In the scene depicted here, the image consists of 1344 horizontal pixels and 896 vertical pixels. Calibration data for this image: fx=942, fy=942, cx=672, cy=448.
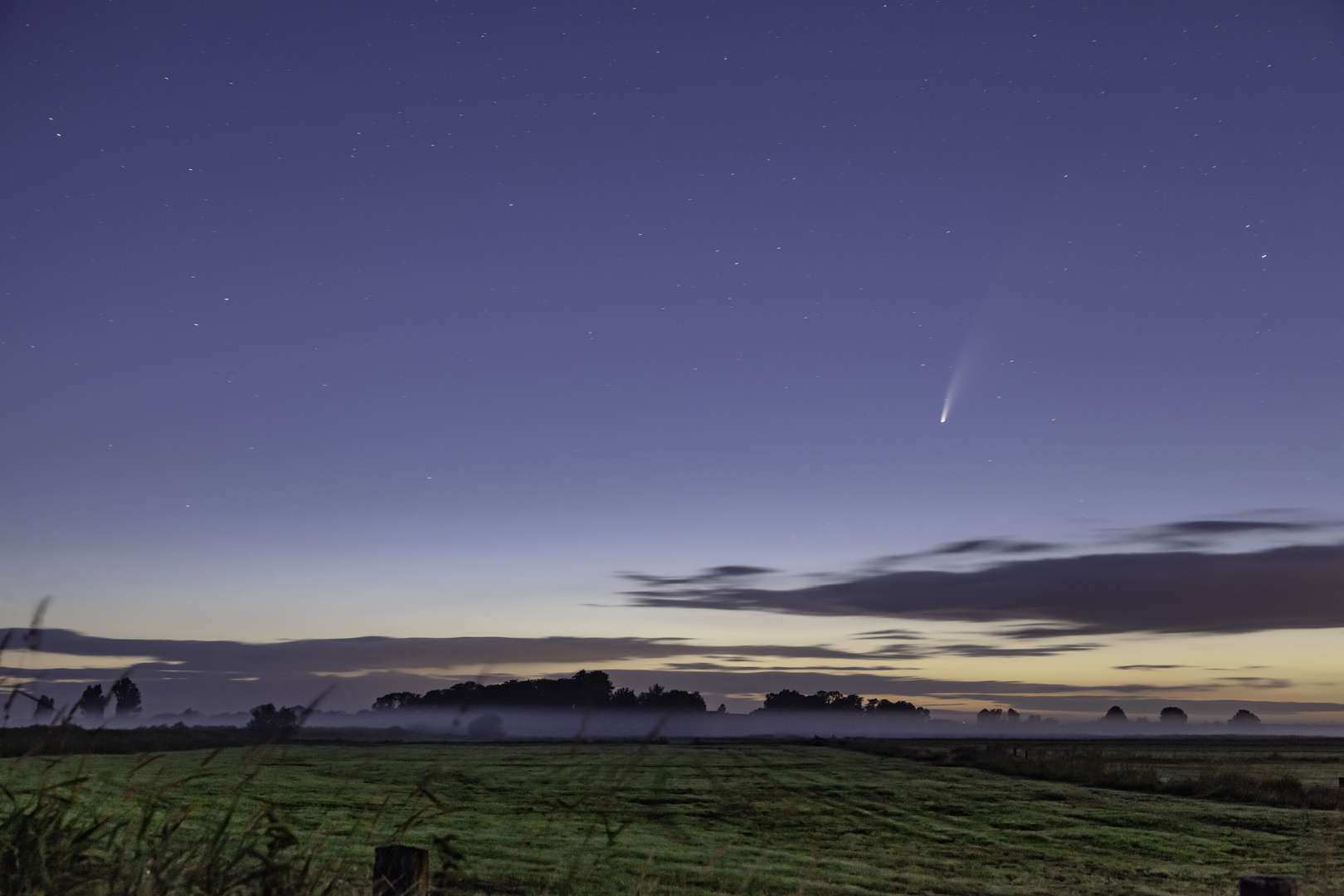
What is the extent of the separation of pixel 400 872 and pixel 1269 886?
170 inches

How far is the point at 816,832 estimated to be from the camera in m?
25.5

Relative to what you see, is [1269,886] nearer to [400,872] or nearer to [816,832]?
[400,872]

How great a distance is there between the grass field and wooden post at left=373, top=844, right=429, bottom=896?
0.67 ft

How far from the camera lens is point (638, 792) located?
36.2 metres

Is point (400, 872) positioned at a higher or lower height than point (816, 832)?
higher

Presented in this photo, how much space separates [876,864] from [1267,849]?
1086cm

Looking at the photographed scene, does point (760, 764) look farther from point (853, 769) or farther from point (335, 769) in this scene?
point (335, 769)

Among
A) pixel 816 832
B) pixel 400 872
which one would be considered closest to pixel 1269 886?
pixel 400 872

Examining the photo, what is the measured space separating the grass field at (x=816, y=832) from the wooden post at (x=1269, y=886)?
2445 millimetres

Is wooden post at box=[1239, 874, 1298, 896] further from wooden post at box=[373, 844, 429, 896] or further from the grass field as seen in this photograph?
wooden post at box=[373, 844, 429, 896]

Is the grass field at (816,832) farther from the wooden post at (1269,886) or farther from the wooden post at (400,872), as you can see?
the wooden post at (1269,886)

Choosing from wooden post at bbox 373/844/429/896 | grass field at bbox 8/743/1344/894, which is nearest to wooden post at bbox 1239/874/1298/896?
grass field at bbox 8/743/1344/894

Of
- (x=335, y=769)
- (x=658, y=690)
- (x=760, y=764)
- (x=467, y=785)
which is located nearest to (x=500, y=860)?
(x=467, y=785)

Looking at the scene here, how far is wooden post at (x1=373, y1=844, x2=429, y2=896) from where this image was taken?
14.7 feet
